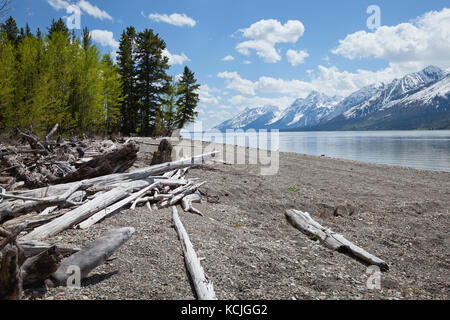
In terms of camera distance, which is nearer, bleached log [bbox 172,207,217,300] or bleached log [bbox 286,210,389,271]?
bleached log [bbox 172,207,217,300]

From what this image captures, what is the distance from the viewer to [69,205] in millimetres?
5969

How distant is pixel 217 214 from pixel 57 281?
485 cm

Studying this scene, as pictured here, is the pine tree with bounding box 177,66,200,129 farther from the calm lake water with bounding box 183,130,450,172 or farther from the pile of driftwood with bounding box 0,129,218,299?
the pile of driftwood with bounding box 0,129,218,299

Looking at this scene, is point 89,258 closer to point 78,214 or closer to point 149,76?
point 78,214

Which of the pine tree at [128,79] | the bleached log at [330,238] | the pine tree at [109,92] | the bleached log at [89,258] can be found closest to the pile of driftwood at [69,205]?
the bleached log at [89,258]

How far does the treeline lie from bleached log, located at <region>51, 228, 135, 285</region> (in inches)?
654

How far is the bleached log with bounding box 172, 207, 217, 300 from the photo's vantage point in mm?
3572

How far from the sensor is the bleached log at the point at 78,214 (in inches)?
182

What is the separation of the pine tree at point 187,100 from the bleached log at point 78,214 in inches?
1658

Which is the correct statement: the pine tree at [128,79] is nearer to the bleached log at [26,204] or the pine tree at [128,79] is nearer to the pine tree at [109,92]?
the pine tree at [109,92]

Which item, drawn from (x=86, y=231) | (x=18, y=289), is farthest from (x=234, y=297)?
(x=86, y=231)

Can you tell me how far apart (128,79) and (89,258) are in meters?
41.5

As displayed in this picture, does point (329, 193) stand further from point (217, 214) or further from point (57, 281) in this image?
point (57, 281)

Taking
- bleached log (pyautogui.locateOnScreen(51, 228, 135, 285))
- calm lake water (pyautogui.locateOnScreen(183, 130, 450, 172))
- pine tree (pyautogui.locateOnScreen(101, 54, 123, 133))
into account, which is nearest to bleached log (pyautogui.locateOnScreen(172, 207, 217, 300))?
bleached log (pyautogui.locateOnScreen(51, 228, 135, 285))
